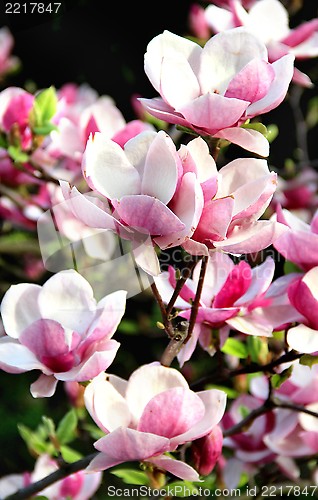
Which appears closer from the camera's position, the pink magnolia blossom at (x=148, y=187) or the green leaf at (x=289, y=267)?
the pink magnolia blossom at (x=148, y=187)

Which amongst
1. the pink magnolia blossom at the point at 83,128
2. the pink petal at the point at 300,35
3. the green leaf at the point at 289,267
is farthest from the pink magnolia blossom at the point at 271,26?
the green leaf at the point at 289,267

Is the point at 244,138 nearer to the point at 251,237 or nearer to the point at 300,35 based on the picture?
the point at 251,237

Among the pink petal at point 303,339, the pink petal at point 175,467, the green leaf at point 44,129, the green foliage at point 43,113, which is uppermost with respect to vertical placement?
the green foliage at point 43,113

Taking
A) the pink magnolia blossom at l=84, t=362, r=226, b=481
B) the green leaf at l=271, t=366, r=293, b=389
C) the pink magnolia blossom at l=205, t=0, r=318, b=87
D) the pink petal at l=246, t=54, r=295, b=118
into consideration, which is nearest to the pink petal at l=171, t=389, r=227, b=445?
the pink magnolia blossom at l=84, t=362, r=226, b=481

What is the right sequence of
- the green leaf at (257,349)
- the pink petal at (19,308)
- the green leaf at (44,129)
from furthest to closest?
the green leaf at (44,129), the green leaf at (257,349), the pink petal at (19,308)

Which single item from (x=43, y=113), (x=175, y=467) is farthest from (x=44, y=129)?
(x=175, y=467)

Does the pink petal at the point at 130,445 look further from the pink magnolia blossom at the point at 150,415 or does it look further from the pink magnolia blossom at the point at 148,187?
the pink magnolia blossom at the point at 148,187

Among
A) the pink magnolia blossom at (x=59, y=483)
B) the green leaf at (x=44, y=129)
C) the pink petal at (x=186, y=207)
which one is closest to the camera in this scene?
the pink petal at (x=186, y=207)
